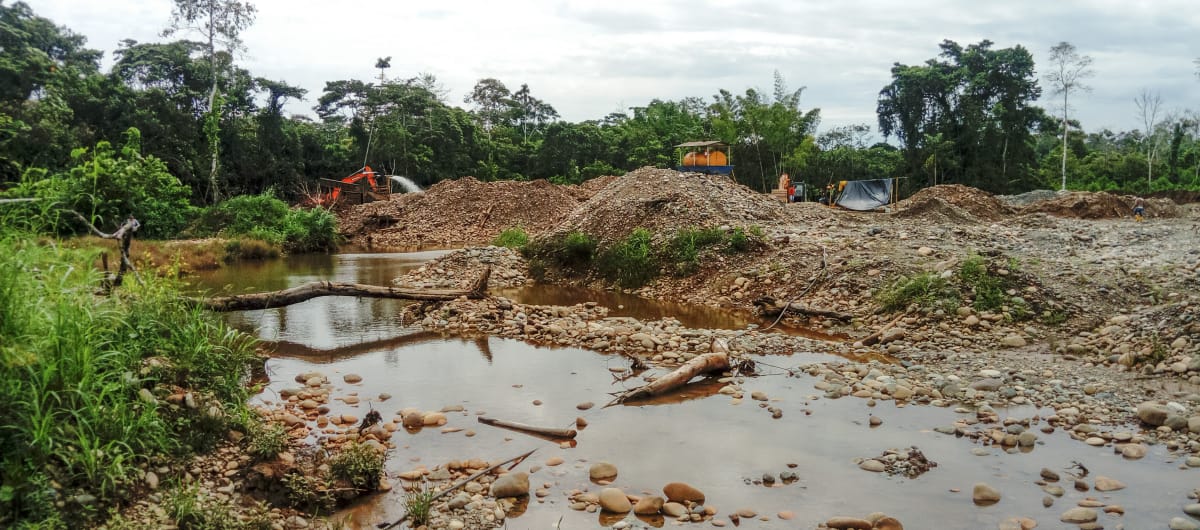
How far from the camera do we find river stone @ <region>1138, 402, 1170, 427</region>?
18.6 feet

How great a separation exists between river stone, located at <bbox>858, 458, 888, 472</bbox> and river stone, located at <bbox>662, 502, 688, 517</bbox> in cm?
156

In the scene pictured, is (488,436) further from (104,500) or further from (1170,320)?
(1170,320)

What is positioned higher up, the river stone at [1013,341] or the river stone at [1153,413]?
the river stone at [1013,341]

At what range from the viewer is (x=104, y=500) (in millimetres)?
3854

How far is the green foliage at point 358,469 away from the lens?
15.2 feet

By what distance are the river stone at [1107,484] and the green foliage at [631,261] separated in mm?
10000

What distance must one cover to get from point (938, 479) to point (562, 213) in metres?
24.1

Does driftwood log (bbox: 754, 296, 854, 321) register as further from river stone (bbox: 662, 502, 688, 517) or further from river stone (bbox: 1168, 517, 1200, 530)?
river stone (bbox: 662, 502, 688, 517)

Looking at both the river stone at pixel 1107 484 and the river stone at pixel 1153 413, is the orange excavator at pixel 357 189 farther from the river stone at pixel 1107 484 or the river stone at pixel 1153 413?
the river stone at pixel 1107 484

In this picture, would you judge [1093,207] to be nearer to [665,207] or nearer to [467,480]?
[665,207]

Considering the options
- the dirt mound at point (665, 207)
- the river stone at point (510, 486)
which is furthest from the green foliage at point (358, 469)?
the dirt mound at point (665, 207)

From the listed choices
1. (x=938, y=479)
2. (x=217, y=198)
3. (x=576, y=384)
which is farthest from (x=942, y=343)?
(x=217, y=198)

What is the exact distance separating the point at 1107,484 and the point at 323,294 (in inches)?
369

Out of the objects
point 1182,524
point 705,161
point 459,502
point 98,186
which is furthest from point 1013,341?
point 705,161
